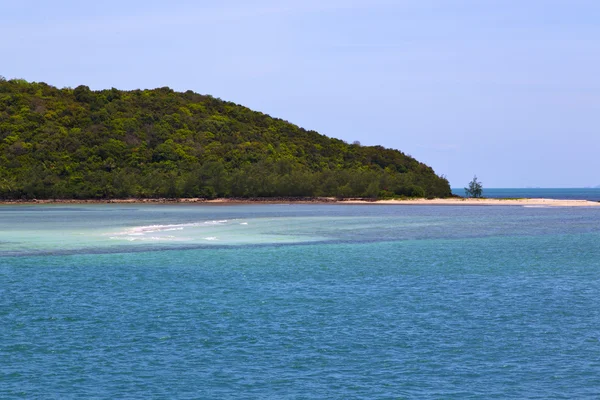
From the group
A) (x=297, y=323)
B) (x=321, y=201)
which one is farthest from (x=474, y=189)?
(x=297, y=323)

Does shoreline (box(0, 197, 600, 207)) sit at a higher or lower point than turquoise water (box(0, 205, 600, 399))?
higher

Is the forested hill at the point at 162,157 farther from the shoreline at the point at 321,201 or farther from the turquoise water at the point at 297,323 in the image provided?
the turquoise water at the point at 297,323

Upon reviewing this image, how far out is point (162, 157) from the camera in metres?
173

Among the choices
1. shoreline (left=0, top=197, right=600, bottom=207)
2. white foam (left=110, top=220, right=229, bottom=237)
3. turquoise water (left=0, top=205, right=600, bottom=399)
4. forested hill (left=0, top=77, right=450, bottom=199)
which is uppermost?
forested hill (left=0, top=77, right=450, bottom=199)

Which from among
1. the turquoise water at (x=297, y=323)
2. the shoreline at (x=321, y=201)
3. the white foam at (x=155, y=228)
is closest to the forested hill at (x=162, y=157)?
→ the shoreline at (x=321, y=201)

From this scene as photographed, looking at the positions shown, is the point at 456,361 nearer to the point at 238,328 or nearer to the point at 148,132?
the point at 238,328

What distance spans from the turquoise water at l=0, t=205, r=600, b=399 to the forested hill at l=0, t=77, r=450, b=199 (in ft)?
354

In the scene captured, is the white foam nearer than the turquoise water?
No

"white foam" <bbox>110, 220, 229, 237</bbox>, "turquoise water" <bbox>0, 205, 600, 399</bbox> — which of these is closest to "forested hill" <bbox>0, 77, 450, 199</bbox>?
"white foam" <bbox>110, 220, 229, 237</bbox>

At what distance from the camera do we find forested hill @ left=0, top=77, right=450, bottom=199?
159750mm

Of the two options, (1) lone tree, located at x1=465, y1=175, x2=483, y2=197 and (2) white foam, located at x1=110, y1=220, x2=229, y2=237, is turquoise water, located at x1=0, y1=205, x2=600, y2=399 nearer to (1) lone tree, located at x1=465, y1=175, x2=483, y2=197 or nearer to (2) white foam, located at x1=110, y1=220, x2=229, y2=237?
(2) white foam, located at x1=110, y1=220, x2=229, y2=237

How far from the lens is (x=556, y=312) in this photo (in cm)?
2786

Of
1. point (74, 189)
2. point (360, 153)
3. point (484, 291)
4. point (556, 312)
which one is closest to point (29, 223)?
point (484, 291)

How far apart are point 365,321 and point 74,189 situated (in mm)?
141069
